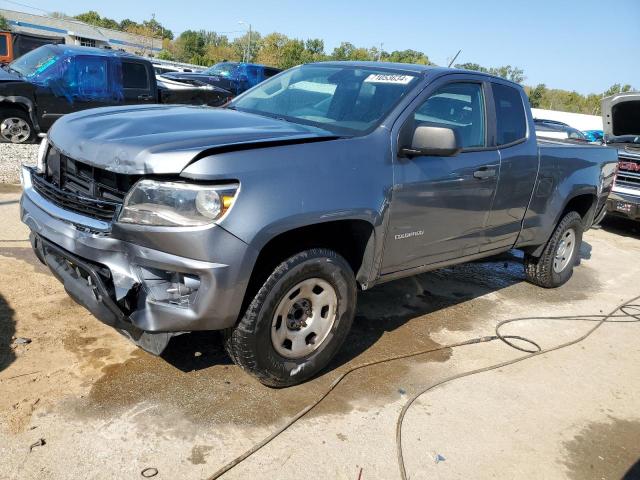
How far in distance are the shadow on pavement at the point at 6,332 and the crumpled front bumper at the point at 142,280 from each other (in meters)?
0.77

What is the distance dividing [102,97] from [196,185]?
30.0ft

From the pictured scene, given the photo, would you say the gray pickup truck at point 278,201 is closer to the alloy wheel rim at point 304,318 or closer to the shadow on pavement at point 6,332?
the alloy wheel rim at point 304,318

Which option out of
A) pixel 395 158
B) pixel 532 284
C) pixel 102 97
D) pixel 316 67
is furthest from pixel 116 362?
pixel 102 97

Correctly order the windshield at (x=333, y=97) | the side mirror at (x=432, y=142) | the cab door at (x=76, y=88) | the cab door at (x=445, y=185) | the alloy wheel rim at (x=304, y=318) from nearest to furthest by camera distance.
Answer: the alloy wheel rim at (x=304, y=318) → the side mirror at (x=432, y=142) → the cab door at (x=445, y=185) → the windshield at (x=333, y=97) → the cab door at (x=76, y=88)

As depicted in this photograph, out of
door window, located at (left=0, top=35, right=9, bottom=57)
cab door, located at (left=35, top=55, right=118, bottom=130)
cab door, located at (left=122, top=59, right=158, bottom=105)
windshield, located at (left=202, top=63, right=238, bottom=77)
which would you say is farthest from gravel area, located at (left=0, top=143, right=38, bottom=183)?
door window, located at (left=0, top=35, right=9, bottom=57)

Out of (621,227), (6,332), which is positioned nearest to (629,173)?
(621,227)

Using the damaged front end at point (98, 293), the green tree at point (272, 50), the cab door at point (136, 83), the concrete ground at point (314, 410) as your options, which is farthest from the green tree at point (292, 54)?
the damaged front end at point (98, 293)

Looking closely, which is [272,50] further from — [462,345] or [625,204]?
[462,345]

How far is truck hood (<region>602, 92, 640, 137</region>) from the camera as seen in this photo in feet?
28.4

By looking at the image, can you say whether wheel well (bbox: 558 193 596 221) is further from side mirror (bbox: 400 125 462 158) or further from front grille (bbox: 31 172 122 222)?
front grille (bbox: 31 172 122 222)

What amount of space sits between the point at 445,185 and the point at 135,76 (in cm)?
898

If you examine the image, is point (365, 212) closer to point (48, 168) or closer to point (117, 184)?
point (117, 184)

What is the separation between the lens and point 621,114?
29.9 feet

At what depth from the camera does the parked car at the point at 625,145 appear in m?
8.70
